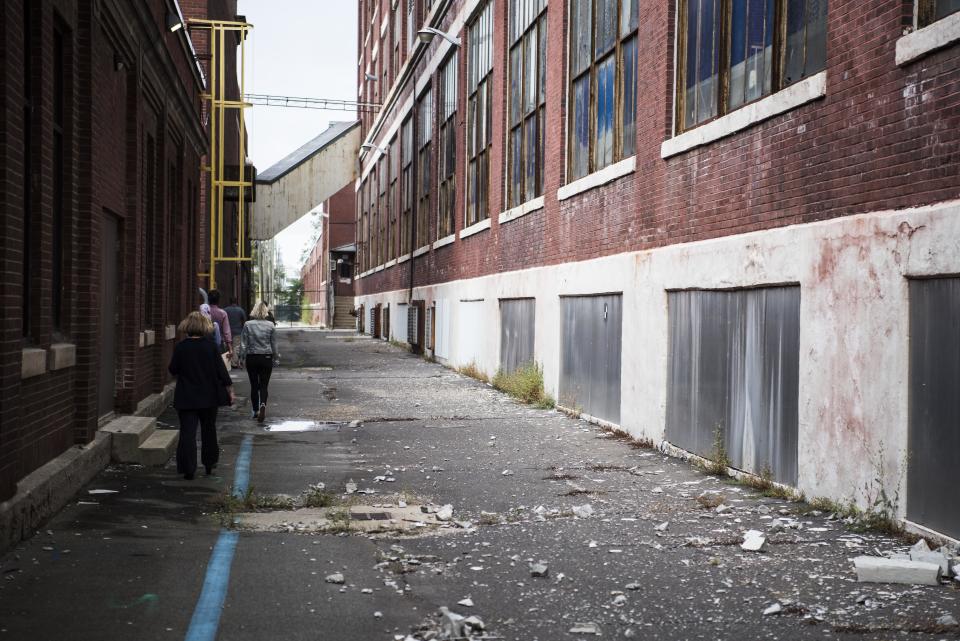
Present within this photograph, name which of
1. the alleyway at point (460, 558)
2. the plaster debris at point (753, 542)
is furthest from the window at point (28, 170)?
the plaster debris at point (753, 542)

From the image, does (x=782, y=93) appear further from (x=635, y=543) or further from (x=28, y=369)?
(x=28, y=369)

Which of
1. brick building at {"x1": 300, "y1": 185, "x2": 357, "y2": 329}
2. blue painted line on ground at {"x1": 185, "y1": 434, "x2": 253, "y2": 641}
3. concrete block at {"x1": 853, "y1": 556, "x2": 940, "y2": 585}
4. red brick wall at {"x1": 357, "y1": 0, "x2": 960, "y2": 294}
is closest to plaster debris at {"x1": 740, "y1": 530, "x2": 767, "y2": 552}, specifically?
concrete block at {"x1": 853, "y1": 556, "x2": 940, "y2": 585}

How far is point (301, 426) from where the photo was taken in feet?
45.2

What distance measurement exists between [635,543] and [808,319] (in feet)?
8.54

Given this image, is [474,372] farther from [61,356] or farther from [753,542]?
[753,542]

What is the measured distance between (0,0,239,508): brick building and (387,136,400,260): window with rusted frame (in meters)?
25.5

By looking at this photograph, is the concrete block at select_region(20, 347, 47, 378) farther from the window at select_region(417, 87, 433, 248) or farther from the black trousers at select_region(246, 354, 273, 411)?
the window at select_region(417, 87, 433, 248)

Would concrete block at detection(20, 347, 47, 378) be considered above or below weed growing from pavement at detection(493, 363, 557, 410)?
above

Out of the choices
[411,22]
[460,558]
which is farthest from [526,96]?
[411,22]

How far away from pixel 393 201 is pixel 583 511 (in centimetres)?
3599

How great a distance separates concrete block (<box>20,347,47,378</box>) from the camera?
725 cm

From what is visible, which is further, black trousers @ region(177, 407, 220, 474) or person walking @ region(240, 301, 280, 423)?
person walking @ region(240, 301, 280, 423)

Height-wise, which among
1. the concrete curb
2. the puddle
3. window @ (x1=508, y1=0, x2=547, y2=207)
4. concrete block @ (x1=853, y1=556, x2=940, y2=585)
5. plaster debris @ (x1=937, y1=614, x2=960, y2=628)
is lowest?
the puddle

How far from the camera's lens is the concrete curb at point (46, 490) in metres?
6.39
